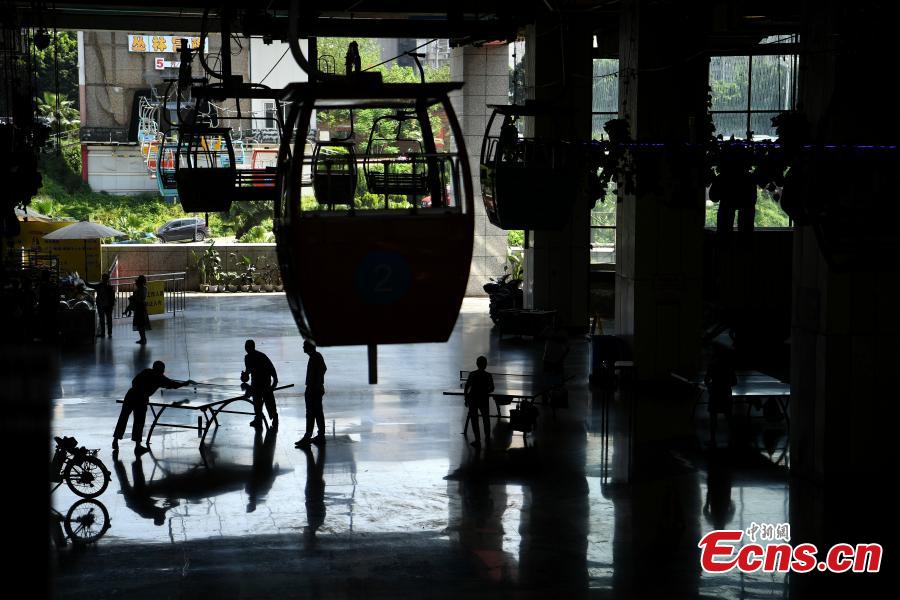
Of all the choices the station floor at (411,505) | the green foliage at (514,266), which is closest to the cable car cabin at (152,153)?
the green foliage at (514,266)

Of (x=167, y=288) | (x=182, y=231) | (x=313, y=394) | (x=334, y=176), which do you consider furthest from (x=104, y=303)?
(x=334, y=176)

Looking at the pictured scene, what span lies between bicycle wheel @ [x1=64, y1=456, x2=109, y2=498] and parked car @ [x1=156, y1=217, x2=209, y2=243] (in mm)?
29664

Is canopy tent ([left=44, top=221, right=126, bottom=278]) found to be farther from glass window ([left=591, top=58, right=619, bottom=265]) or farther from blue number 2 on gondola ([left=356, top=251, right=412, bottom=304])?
blue number 2 on gondola ([left=356, top=251, right=412, bottom=304])

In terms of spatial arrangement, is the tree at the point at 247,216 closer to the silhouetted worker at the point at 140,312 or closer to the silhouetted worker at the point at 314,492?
the silhouetted worker at the point at 140,312

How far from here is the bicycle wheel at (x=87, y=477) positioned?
1226 cm

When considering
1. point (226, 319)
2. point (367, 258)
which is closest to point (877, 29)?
point (367, 258)

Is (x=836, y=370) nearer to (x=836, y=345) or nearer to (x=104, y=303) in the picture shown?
(x=836, y=345)

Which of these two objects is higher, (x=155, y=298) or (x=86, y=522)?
(x=155, y=298)

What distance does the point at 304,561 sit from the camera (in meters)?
10.5

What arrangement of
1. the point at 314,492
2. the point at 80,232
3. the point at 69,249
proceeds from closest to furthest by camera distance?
the point at 314,492
the point at 80,232
the point at 69,249

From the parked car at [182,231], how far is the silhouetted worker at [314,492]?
1112 inches

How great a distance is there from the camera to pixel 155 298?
92.7 feet

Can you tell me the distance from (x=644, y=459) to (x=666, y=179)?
517 centimetres

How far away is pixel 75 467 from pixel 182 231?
30.2 meters
